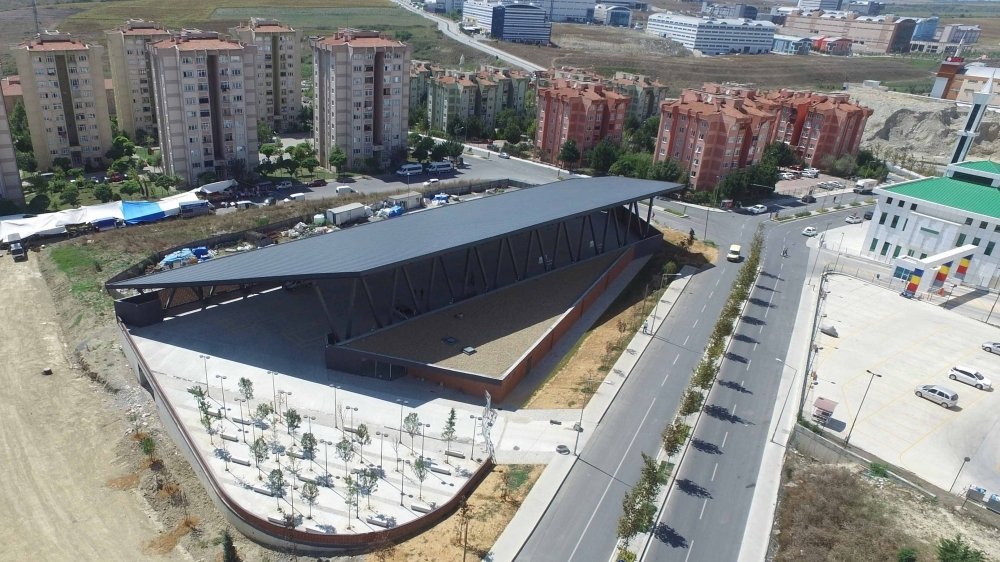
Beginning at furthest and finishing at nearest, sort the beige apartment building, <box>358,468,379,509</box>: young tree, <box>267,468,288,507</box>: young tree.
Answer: the beige apartment building < <box>358,468,379,509</box>: young tree < <box>267,468,288,507</box>: young tree

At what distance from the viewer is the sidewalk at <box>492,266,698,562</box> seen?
29531mm

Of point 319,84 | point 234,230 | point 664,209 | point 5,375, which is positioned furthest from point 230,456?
point 319,84

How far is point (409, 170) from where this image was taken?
87688 millimetres

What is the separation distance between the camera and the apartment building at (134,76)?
288 feet

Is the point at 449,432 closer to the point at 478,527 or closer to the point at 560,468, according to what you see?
the point at 478,527

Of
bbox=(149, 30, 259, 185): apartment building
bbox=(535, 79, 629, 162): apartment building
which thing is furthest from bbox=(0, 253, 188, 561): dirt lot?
bbox=(535, 79, 629, 162): apartment building

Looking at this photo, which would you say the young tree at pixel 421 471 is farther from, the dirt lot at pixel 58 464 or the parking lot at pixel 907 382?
the parking lot at pixel 907 382

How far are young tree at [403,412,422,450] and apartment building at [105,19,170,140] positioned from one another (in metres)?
75.2

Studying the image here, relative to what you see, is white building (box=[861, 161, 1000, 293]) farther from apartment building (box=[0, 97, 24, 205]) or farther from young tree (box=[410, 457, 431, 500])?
apartment building (box=[0, 97, 24, 205])

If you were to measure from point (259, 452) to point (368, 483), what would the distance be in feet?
20.5

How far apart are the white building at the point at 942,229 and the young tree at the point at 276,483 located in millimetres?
56535

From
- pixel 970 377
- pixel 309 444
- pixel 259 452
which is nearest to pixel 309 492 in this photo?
pixel 309 444

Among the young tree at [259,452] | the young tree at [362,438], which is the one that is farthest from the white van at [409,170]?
the young tree at [259,452]

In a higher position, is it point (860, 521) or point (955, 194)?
point (955, 194)
